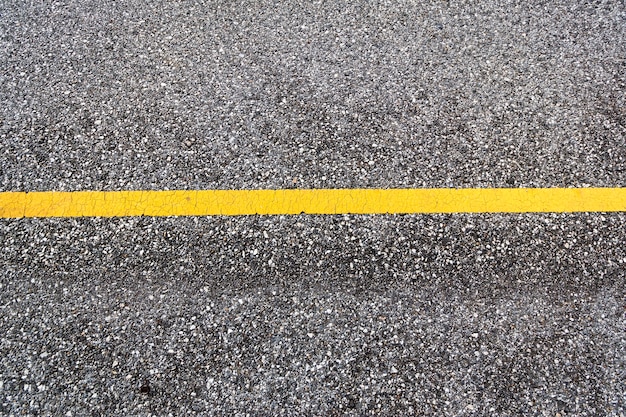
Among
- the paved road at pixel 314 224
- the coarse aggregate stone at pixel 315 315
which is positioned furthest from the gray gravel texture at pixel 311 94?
the coarse aggregate stone at pixel 315 315

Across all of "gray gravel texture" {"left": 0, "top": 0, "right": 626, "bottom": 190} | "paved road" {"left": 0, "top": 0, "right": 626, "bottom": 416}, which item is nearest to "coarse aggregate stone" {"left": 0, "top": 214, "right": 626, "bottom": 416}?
"paved road" {"left": 0, "top": 0, "right": 626, "bottom": 416}

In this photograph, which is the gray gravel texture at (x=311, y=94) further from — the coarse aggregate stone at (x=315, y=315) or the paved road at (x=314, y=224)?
the coarse aggregate stone at (x=315, y=315)

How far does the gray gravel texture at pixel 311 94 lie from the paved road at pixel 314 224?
12 millimetres

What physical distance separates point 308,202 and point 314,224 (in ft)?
0.43

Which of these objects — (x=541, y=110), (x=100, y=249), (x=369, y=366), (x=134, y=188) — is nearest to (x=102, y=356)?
(x=100, y=249)

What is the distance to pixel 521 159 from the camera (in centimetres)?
281

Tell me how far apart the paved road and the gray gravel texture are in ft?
0.04

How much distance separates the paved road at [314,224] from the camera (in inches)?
86.9

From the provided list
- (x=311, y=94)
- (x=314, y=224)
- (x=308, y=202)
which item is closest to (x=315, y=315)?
(x=314, y=224)

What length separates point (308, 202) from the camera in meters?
2.68

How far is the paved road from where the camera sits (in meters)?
2.21

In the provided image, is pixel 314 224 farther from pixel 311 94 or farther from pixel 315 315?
pixel 311 94

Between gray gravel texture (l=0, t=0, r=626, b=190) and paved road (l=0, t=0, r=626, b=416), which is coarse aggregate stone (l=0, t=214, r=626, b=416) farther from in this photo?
gray gravel texture (l=0, t=0, r=626, b=190)

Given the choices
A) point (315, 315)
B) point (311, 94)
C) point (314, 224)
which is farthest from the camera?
point (311, 94)
